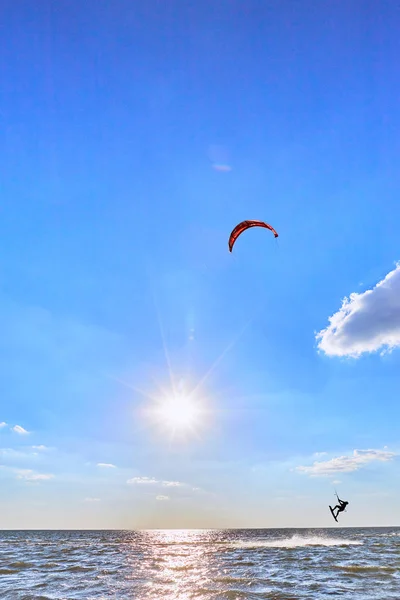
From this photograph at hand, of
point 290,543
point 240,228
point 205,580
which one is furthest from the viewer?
point 290,543

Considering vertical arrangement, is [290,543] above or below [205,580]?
above

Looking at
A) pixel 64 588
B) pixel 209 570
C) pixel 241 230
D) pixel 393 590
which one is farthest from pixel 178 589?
pixel 241 230

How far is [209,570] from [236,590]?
6.57m

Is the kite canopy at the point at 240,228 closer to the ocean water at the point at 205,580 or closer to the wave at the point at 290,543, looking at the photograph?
→ the ocean water at the point at 205,580

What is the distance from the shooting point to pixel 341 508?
2250 centimetres

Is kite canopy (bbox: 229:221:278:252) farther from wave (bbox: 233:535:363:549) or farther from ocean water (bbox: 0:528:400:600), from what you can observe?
wave (bbox: 233:535:363:549)

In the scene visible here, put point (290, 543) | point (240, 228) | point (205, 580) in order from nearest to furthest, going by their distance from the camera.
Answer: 1. point (205, 580)
2. point (240, 228)
3. point (290, 543)

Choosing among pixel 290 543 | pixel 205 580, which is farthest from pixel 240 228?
pixel 290 543

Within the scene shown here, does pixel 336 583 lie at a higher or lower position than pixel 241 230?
lower

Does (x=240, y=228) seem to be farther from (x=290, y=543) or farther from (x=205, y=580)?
(x=290, y=543)

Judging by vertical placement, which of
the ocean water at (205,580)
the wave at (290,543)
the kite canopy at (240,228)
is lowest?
the ocean water at (205,580)

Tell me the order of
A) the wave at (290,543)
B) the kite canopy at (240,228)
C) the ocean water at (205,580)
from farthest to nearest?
the wave at (290,543)
the kite canopy at (240,228)
the ocean water at (205,580)

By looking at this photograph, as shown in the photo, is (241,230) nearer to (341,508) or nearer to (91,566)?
(341,508)

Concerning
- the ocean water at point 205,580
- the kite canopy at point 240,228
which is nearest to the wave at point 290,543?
the ocean water at point 205,580
